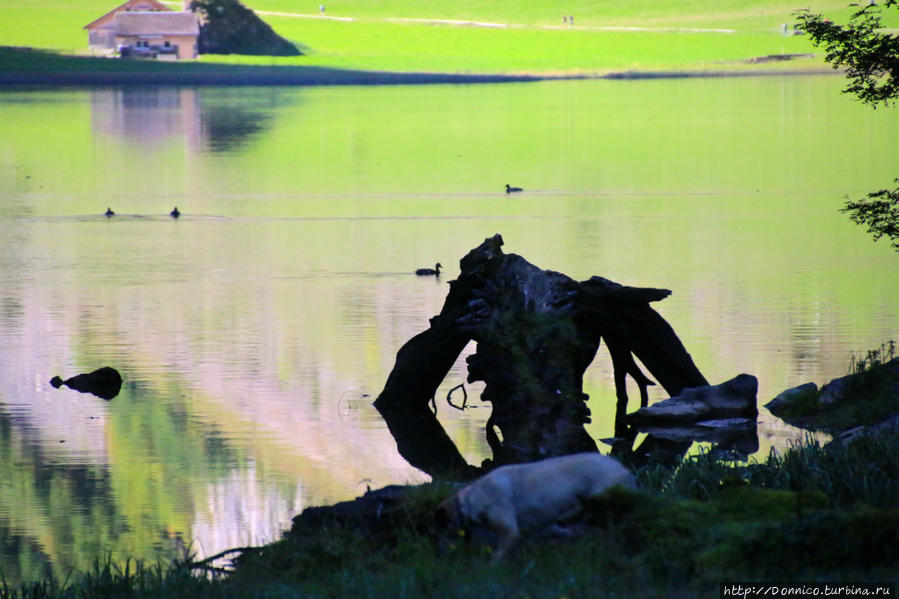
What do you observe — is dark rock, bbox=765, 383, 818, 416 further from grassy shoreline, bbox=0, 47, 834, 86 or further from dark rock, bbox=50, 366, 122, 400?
grassy shoreline, bbox=0, 47, 834, 86

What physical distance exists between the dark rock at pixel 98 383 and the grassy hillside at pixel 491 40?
114 m

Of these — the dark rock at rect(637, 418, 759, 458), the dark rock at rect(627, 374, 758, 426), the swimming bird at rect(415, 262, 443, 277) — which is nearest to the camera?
the dark rock at rect(637, 418, 759, 458)

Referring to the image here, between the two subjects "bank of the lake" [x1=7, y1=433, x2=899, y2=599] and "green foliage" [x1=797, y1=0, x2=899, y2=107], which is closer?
"bank of the lake" [x1=7, y1=433, x2=899, y2=599]

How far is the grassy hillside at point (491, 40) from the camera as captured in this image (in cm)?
13850

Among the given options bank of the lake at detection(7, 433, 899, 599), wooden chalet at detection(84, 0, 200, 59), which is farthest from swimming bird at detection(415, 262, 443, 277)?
wooden chalet at detection(84, 0, 200, 59)

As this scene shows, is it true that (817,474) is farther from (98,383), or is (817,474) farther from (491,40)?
(491,40)

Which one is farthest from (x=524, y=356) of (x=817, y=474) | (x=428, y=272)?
(x=428, y=272)

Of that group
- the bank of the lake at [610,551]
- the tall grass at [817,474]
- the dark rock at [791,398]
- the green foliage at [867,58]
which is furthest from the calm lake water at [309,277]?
the tall grass at [817,474]

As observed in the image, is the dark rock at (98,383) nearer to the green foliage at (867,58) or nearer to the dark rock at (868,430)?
the dark rock at (868,430)

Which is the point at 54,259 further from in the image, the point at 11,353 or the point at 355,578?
the point at 355,578

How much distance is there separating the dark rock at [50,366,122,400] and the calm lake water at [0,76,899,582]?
0.26 meters

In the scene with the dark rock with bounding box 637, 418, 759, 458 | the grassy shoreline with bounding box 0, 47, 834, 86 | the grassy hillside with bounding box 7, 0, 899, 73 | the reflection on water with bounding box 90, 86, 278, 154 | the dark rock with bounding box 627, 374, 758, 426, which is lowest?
the dark rock with bounding box 637, 418, 759, 458

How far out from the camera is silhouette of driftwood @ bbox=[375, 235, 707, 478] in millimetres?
15875

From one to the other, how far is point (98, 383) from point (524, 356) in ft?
18.9
